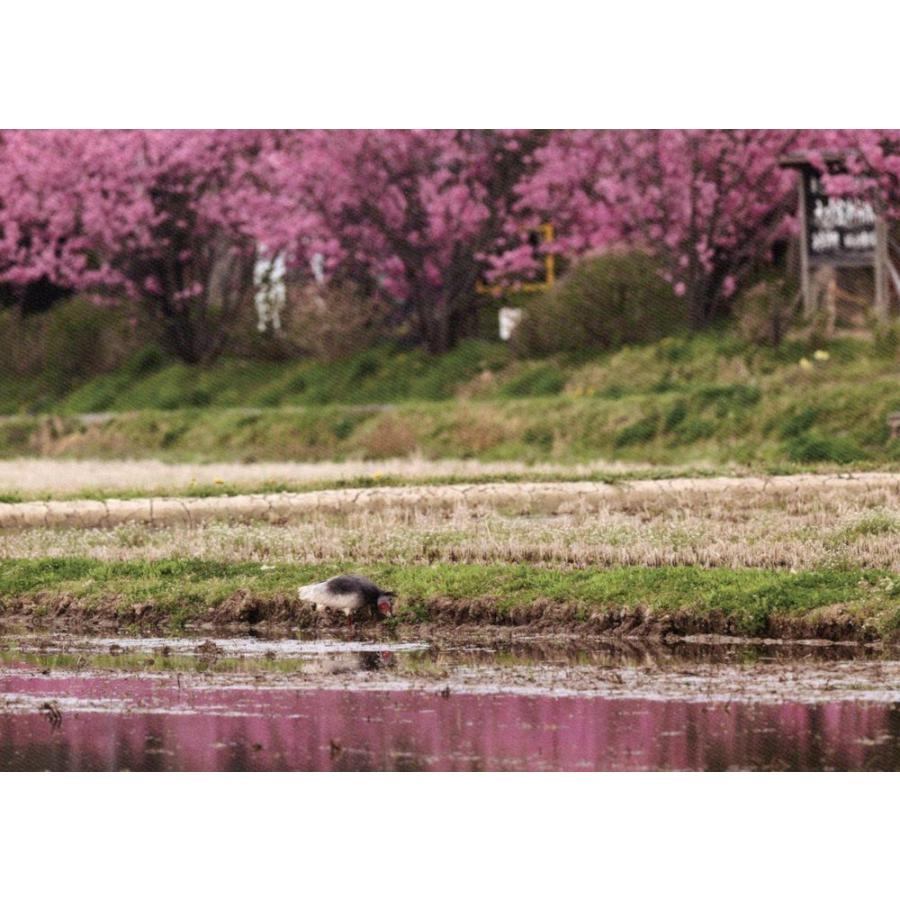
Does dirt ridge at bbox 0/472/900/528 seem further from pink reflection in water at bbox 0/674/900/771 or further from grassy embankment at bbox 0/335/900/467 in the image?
pink reflection in water at bbox 0/674/900/771

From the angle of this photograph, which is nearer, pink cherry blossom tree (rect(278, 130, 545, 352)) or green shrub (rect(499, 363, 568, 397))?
green shrub (rect(499, 363, 568, 397))

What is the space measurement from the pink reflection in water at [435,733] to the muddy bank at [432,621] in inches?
71.2

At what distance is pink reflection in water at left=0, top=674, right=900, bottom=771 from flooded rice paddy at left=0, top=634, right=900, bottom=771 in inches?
0.5

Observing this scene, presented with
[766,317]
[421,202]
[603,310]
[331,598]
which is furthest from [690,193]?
[331,598]

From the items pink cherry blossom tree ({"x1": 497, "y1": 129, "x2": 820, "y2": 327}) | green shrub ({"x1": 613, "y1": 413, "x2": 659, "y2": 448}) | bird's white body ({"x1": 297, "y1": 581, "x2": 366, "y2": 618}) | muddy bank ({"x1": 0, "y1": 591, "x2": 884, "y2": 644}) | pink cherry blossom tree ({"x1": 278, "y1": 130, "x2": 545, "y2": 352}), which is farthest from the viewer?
pink cherry blossom tree ({"x1": 278, "y1": 130, "x2": 545, "y2": 352})

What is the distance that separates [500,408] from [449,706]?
12.1m

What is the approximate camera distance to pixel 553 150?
77.0 ft

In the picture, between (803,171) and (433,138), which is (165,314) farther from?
(803,171)

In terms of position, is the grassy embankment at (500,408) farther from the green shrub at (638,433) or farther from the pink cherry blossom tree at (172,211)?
the pink cherry blossom tree at (172,211)

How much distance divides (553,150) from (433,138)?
1347 millimetres

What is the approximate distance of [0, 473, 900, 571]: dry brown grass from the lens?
1246 cm

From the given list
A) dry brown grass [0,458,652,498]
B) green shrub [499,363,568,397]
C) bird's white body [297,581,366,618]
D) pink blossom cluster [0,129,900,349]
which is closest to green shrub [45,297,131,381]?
pink blossom cluster [0,129,900,349]

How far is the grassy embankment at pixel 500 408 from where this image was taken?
1898 centimetres

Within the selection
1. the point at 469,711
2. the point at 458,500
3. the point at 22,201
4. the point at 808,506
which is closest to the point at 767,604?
the point at 469,711
